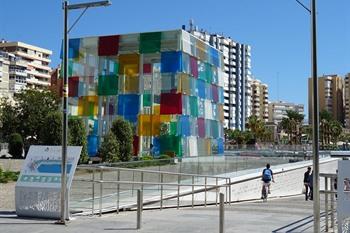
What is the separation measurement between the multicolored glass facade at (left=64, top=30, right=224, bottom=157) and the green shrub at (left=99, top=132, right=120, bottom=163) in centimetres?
1243

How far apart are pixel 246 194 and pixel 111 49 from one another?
1145 inches

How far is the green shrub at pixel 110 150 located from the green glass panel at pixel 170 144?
40.1 feet

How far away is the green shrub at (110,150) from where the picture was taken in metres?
41.7

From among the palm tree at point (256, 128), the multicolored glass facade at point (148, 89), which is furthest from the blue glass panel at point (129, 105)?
the palm tree at point (256, 128)

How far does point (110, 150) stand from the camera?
4194 cm

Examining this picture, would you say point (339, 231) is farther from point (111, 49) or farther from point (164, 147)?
point (111, 49)

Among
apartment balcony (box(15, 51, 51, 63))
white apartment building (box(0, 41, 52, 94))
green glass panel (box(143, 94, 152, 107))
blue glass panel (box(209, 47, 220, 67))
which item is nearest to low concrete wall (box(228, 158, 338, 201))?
green glass panel (box(143, 94, 152, 107))

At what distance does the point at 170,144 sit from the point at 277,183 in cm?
Answer: 1526

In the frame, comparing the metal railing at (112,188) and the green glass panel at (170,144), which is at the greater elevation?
the green glass panel at (170,144)

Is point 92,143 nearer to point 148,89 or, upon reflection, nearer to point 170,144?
point 148,89

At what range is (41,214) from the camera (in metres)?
14.3

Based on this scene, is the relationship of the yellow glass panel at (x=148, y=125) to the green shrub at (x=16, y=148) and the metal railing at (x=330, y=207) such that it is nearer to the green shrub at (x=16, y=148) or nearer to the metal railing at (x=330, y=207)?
the green shrub at (x=16, y=148)

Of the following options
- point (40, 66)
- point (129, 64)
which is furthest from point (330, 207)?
point (40, 66)

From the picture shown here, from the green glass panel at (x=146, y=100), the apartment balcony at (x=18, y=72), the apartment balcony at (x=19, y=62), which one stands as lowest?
the green glass panel at (x=146, y=100)
